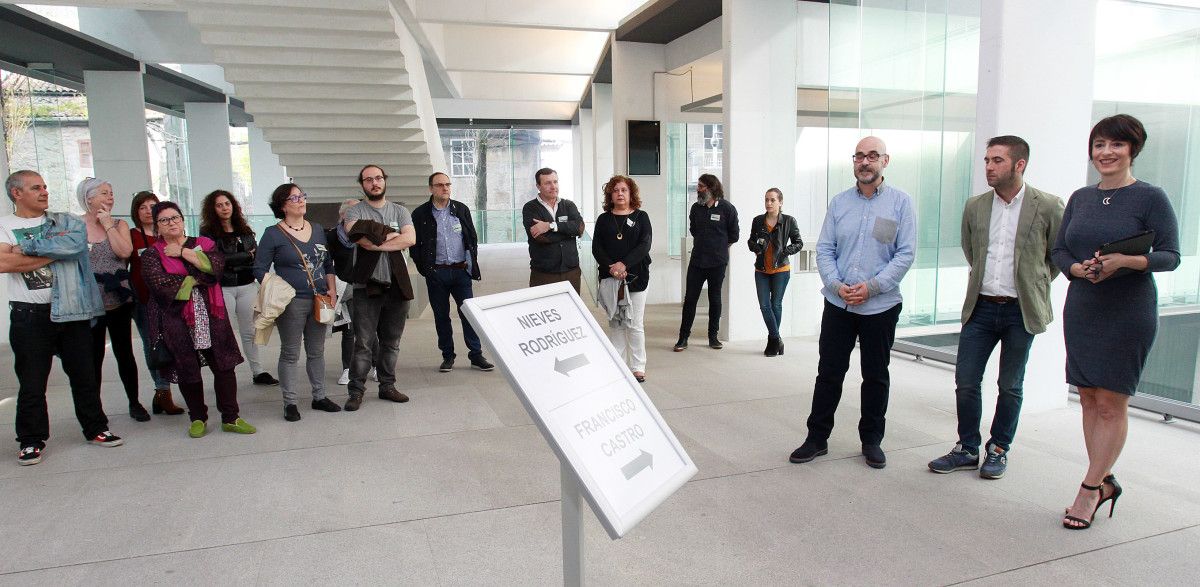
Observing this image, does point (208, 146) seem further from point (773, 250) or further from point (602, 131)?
point (773, 250)

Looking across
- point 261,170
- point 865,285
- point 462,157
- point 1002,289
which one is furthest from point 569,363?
point 261,170

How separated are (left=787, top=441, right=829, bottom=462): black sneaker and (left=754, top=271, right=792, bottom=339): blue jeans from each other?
2721mm

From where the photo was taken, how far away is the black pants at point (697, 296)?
677cm

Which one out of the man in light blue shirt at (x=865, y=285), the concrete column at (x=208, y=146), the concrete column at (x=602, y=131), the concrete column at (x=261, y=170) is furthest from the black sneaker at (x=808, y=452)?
the concrete column at (x=261, y=170)

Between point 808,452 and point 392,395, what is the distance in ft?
9.39

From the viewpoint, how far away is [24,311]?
12.6ft

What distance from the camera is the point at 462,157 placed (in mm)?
20344

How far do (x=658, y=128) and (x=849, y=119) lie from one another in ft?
11.4

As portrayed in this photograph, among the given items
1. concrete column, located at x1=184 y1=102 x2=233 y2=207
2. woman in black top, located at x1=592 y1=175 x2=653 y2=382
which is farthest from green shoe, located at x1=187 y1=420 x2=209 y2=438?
concrete column, located at x1=184 y1=102 x2=233 y2=207

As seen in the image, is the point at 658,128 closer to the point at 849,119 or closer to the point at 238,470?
the point at 849,119

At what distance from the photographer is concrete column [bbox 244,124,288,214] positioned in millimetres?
19000

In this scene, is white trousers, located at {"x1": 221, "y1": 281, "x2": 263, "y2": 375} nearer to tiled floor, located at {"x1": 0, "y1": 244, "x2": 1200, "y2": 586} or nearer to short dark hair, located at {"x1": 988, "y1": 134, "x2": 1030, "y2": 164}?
tiled floor, located at {"x1": 0, "y1": 244, "x2": 1200, "y2": 586}

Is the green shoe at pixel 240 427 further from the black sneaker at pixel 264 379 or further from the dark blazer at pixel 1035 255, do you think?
the dark blazer at pixel 1035 255

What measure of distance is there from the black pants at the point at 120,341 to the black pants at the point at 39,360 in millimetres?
246
